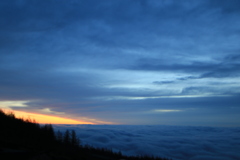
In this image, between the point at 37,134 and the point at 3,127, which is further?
the point at 37,134

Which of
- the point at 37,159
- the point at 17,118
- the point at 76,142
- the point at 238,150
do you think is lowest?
the point at 238,150

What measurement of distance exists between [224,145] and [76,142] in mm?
150136

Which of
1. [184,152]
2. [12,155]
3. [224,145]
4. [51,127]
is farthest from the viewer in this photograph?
[224,145]

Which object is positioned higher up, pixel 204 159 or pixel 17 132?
pixel 17 132

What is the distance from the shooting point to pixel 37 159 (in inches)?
292

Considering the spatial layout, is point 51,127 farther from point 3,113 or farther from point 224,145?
point 224,145

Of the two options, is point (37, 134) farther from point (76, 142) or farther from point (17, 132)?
point (76, 142)

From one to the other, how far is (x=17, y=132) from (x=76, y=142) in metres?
6.05

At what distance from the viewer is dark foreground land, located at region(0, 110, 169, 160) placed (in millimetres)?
7961

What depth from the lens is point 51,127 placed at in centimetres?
1521

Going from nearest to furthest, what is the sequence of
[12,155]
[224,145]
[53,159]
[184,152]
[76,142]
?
1. [12,155]
2. [53,159]
3. [76,142]
4. [184,152]
5. [224,145]

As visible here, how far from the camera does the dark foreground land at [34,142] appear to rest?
7.96 metres

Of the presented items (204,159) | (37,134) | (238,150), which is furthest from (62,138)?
(238,150)

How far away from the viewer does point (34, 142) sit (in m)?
11.4
